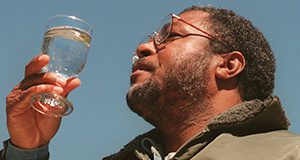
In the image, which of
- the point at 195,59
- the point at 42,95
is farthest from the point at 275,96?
the point at 42,95

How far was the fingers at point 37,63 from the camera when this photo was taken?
386cm

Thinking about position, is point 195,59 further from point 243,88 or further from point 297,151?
point 297,151

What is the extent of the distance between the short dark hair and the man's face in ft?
1.03

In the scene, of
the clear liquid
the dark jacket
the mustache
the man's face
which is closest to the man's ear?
the man's face

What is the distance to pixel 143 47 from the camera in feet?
17.0

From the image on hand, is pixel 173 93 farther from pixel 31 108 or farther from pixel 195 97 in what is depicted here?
pixel 31 108

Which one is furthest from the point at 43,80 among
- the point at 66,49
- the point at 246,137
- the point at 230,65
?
the point at 230,65

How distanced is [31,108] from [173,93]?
1239 mm

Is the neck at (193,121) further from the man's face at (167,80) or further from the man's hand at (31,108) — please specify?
the man's hand at (31,108)

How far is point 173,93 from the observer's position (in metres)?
4.93

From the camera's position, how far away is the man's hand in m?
3.86

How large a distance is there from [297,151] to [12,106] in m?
2.11

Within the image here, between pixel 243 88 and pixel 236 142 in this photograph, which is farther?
pixel 243 88

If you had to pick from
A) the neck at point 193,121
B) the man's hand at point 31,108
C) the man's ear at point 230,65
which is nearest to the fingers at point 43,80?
the man's hand at point 31,108
